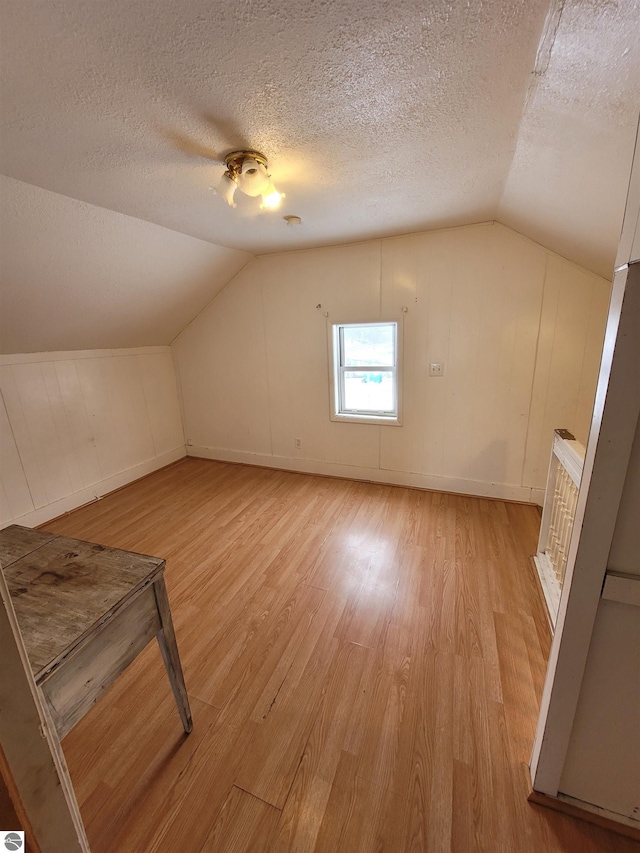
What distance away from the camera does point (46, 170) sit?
147cm

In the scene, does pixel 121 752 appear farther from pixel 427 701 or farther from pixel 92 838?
pixel 427 701

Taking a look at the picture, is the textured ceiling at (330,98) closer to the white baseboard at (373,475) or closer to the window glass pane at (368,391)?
the window glass pane at (368,391)

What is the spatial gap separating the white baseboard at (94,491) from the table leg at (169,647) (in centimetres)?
234

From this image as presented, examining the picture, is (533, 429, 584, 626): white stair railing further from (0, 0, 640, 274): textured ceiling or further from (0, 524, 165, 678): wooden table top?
(0, 524, 165, 678): wooden table top

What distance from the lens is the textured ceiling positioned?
0.82m

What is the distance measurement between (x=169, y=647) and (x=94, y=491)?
2701 millimetres

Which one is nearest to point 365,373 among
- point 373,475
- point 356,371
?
point 356,371

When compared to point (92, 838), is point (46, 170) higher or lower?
higher

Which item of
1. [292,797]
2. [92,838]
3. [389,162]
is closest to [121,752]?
[92,838]

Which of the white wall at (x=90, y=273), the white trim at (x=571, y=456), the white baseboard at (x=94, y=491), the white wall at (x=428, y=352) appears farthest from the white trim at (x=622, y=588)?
the white baseboard at (x=94, y=491)

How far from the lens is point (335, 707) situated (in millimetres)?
1370

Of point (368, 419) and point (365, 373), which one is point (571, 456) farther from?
point (365, 373)

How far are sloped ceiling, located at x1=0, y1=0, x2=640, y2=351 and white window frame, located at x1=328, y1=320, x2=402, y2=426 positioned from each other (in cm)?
128

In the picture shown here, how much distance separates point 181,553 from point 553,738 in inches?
87.4
